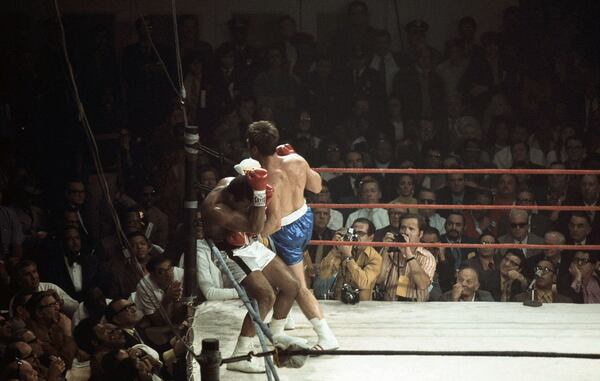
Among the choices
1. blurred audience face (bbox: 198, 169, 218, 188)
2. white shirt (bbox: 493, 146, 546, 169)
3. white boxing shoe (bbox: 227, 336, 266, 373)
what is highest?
white shirt (bbox: 493, 146, 546, 169)

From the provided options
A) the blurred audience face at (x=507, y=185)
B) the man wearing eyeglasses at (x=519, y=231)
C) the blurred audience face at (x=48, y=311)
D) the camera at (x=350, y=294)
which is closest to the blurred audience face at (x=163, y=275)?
the blurred audience face at (x=48, y=311)

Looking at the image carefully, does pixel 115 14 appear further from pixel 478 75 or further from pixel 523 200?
pixel 523 200

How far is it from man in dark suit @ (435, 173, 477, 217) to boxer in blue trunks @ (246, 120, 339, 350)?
239 cm

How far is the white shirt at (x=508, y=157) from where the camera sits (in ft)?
24.7

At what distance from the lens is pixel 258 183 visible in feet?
13.9

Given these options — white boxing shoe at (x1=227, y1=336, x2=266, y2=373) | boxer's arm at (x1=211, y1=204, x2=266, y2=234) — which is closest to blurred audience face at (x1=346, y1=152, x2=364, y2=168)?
white boxing shoe at (x1=227, y1=336, x2=266, y2=373)

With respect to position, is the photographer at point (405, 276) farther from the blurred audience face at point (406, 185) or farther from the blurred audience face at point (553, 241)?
the blurred audience face at point (553, 241)

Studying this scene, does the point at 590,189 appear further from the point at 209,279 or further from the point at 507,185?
Result: the point at 209,279

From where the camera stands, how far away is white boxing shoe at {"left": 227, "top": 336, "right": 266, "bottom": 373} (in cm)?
462

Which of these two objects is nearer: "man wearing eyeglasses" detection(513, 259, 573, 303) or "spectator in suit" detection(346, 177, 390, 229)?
"man wearing eyeglasses" detection(513, 259, 573, 303)

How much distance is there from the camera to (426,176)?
24.2 feet

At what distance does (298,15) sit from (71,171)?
7.73 feet

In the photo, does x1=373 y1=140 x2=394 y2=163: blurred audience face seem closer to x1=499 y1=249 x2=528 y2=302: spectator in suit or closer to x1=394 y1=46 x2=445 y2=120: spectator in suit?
x1=394 y1=46 x2=445 y2=120: spectator in suit

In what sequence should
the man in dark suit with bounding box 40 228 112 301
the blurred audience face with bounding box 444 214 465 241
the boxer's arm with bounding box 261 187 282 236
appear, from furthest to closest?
1. the blurred audience face with bounding box 444 214 465 241
2. the man in dark suit with bounding box 40 228 112 301
3. the boxer's arm with bounding box 261 187 282 236
